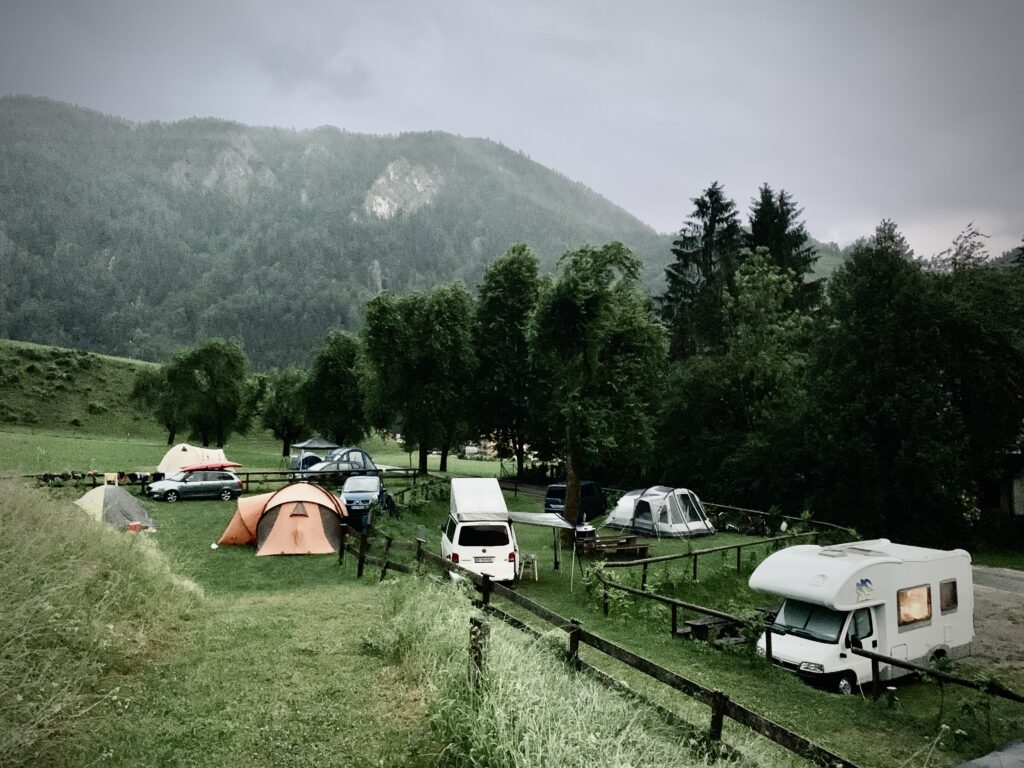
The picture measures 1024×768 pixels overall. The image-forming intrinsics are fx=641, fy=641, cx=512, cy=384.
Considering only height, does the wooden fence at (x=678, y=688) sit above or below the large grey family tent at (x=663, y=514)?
above

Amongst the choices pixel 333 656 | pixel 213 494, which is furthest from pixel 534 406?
pixel 333 656

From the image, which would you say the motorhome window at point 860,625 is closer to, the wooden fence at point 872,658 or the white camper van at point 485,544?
the wooden fence at point 872,658

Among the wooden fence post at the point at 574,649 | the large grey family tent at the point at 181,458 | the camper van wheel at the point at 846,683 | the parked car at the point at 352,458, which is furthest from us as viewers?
the parked car at the point at 352,458

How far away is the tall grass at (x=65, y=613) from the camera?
5.23 meters

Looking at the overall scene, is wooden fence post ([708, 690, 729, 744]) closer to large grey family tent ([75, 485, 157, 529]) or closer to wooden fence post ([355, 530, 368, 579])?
wooden fence post ([355, 530, 368, 579])

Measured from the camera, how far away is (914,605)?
12.1m

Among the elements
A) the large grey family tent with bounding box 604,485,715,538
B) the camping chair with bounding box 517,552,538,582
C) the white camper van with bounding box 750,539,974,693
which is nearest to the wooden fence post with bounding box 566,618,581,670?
the white camper van with bounding box 750,539,974,693

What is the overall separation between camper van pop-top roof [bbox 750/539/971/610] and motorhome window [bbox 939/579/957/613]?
21.2 inches

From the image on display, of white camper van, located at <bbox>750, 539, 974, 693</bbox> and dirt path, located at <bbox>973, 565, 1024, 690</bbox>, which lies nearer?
white camper van, located at <bbox>750, 539, 974, 693</bbox>

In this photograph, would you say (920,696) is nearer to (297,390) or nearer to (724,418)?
(724,418)

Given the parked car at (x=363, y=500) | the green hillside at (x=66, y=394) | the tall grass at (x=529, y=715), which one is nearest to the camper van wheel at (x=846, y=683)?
the tall grass at (x=529, y=715)

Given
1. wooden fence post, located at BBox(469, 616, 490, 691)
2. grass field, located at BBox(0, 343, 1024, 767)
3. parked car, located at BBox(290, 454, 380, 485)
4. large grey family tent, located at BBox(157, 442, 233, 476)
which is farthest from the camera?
large grey family tent, located at BBox(157, 442, 233, 476)

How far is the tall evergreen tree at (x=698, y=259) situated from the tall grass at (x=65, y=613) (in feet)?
121

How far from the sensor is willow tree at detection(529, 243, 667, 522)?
818 inches
